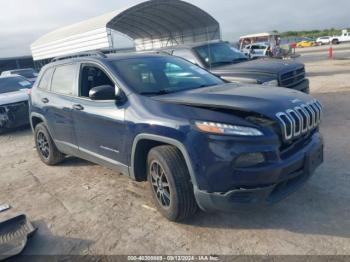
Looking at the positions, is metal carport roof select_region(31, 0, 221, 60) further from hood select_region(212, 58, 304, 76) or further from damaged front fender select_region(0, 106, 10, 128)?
hood select_region(212, 58, 304, 76)

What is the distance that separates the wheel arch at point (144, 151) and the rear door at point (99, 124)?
0.18 meters

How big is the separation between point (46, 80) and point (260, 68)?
4.14 m

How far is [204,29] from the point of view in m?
27.1

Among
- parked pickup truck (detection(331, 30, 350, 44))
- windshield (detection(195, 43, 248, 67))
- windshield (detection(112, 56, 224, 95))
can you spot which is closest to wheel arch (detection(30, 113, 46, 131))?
windshield (detection(112, 56, 224, 95))

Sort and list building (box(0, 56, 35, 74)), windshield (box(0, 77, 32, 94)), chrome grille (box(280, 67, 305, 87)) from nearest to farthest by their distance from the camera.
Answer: chrome grille (box(280, 67, 305, 87)), windshield (box(0, 77, 32, 94)), building (box(0, 56, 35, 74))

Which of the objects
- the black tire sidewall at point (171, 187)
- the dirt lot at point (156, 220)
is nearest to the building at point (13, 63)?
the dirt lot at point (156, 220)

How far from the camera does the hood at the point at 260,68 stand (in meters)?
7.12

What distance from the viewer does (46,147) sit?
6.16m

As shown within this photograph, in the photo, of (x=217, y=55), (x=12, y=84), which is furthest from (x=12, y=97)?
(x=217, y=55)

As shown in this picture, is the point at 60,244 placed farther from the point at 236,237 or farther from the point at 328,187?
the point at 328,187

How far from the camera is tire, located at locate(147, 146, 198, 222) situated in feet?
11.3

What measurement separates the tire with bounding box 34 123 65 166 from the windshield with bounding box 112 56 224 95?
222 centimetres

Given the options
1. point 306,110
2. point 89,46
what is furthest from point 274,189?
point 89,46

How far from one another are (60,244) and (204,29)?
2538cm
